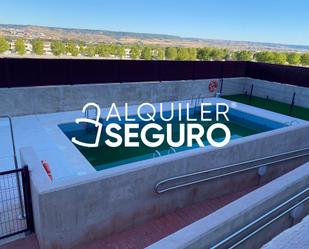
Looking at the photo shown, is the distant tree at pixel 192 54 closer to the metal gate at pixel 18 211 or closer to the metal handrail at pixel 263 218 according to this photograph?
the metal gate at pixel 18 211

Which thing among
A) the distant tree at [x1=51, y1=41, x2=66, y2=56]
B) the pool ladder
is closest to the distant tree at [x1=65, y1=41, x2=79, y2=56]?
the distant tree at [x1=51, y1=41, x2=66, y2=56]

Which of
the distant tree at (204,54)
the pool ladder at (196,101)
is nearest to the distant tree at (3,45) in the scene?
the distant tree at (204,54)

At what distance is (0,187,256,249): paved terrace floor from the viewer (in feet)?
13.9

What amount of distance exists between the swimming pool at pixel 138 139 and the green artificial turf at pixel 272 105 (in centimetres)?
192

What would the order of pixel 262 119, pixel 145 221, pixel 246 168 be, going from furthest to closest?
pixel 262 119 → pixel 246 168 → pixel 145 221

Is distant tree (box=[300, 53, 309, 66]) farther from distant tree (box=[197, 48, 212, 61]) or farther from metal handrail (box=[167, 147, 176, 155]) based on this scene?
metal handrail (box=[167, 147, 176, 155])

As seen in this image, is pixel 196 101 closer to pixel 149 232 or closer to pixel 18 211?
pixel 149 232

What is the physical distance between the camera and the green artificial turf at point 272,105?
13.0m

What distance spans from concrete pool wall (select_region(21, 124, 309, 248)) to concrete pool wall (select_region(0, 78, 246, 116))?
6430 millimetres

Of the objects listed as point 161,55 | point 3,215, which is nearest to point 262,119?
point 3,215

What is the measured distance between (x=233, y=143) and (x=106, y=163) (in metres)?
3.81

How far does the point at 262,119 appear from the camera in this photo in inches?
471

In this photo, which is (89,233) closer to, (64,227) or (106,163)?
(64,227)

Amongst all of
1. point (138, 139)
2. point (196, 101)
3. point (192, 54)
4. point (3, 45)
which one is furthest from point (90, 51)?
point (138, 139)
